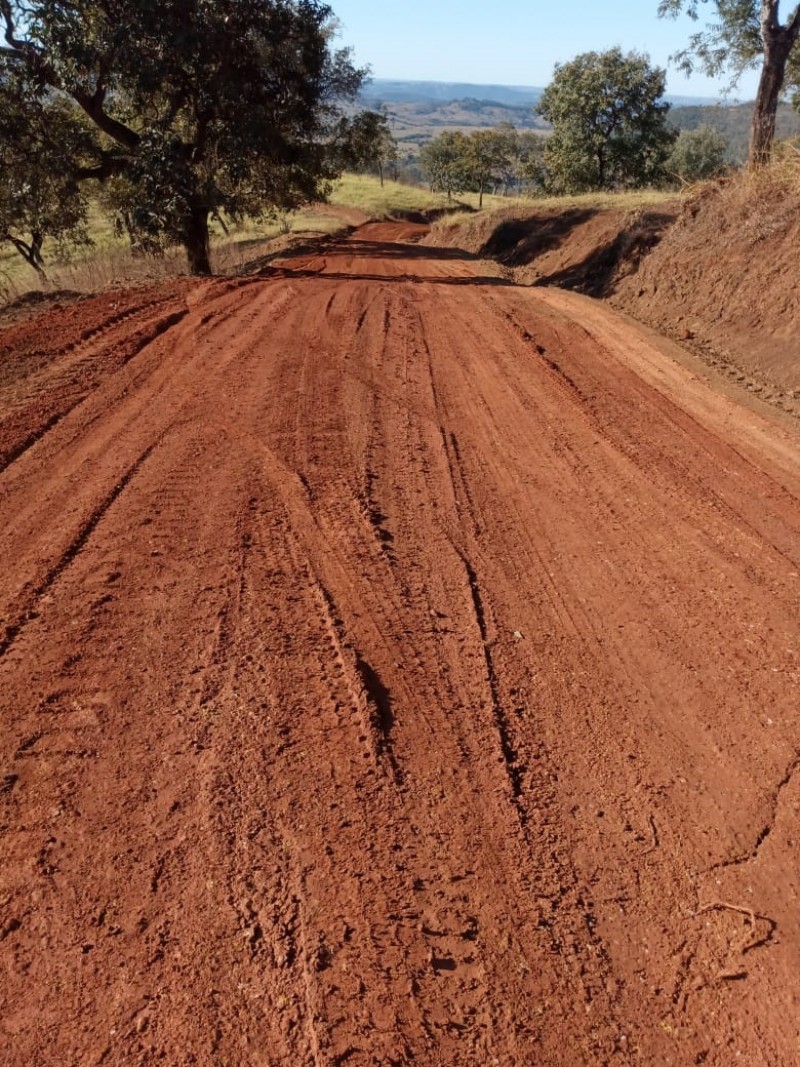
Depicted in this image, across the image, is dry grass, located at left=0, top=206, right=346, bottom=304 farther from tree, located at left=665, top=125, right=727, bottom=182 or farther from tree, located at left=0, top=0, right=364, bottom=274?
tree, located at left=665, top=125, right=727, bottom=182

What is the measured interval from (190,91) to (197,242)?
317cm

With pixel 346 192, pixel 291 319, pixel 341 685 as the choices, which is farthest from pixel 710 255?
pixel 346 192

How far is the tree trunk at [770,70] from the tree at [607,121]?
679 inches

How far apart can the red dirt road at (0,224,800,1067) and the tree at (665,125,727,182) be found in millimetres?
45729

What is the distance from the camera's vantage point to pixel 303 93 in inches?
699

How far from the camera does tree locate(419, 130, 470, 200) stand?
168ft

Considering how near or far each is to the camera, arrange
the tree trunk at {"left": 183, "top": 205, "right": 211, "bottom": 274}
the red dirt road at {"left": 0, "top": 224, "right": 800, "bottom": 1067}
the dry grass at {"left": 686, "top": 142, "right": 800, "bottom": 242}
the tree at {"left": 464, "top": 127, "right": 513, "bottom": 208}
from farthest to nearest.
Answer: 1. the tree at {"left": 464, "top": 127, "right": 513, "bottom": 208}
2. the tree trunk at {"left": 183, "top": 205, "right": 211, "bottom": 274}
3. the dry grass at {"left": 686, "top": 142, "right": 800, "bottom": 242}
4. the red dirt road at {"left": 0, "top": 224, "right": 800, "bottom": 1067}

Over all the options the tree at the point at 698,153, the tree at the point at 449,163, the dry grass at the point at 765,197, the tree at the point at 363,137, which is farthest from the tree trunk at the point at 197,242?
the tree at the point at 698,153

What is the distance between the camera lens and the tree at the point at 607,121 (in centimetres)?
3027

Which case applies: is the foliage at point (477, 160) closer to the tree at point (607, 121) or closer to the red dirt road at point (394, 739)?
the tree at point (607, 121)

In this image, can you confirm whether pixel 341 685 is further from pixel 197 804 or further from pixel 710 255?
pixel 710 255

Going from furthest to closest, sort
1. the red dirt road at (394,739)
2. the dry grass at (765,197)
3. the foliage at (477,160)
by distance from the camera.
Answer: the foliage at (477,160) → the dry grass at (765,197) → the red dirt road at (394,739)

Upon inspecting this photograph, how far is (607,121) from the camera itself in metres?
31.2

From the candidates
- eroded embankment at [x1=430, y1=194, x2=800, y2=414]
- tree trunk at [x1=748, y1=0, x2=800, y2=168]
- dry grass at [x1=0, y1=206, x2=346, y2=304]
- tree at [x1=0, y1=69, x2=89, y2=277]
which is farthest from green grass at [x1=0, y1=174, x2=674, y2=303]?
tree trunk at [x1=748, y1=0, x2=800, y2=168]
